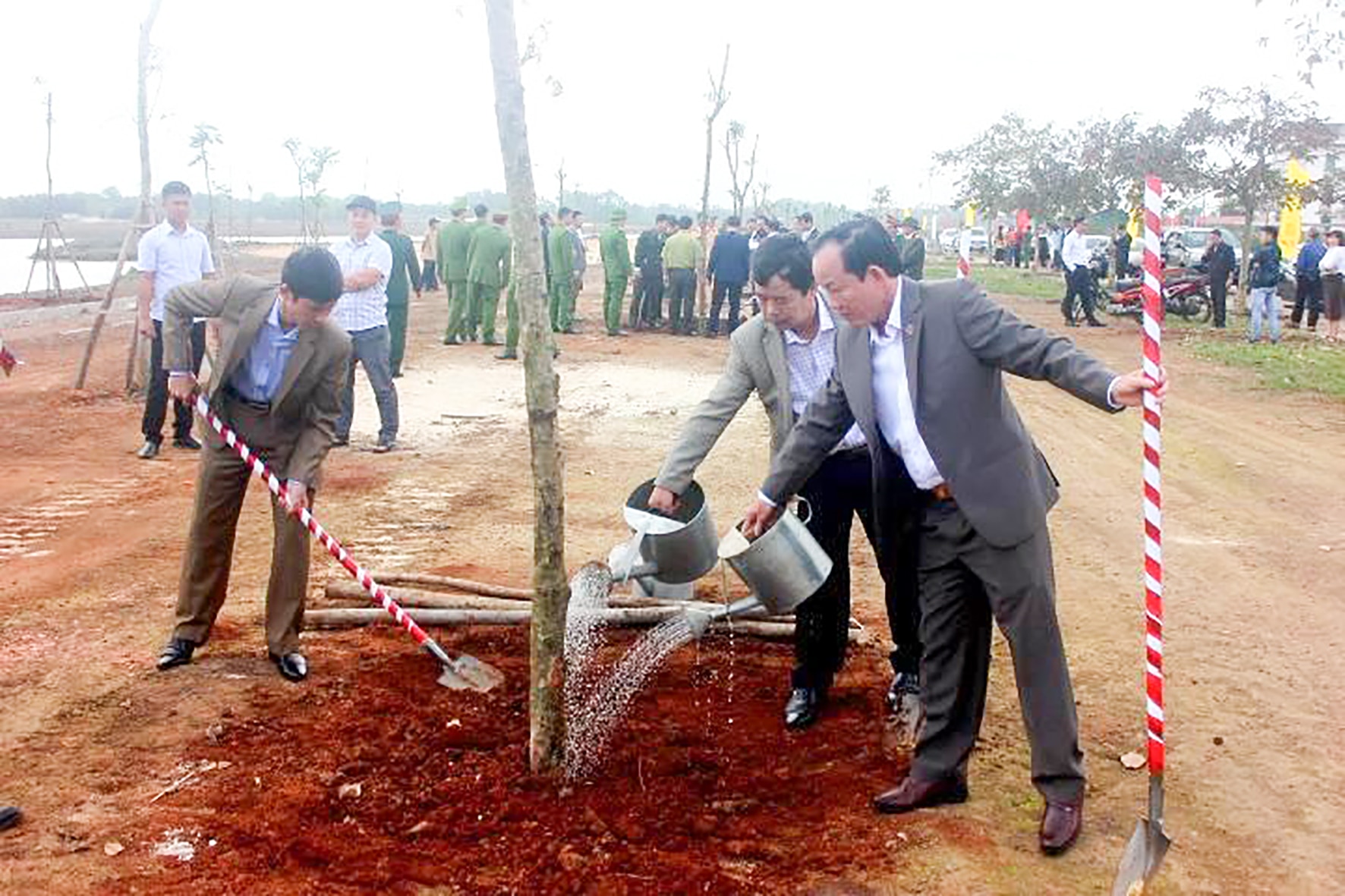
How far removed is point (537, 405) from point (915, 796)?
1.71 meters

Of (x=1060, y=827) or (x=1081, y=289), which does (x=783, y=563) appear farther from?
(x=1081, y=289)

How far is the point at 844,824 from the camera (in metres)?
3.96

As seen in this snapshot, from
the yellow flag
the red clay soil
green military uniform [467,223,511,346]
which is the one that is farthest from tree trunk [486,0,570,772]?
the yellow flag

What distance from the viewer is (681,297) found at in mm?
20125

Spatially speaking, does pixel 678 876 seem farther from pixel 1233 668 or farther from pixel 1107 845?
pixel 1233 668

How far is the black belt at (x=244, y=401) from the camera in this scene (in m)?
5.21

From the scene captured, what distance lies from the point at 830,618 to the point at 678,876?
4.66 ft

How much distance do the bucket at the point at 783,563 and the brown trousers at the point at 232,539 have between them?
183cm

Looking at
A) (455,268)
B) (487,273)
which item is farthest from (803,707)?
(455,268)

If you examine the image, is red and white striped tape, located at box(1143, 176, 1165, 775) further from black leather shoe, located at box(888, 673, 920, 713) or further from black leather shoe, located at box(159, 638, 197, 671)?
black leather shoe, located at box(159, 638, 197, 671)

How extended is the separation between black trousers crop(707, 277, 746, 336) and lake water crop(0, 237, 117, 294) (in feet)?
36.1

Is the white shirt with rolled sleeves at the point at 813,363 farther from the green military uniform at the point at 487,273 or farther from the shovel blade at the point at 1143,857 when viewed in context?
the green military uniform at the point at 487,273

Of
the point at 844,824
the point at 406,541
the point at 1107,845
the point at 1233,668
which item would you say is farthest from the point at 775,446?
the point at 406,541

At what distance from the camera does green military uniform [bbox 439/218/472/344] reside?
17.5 metres
